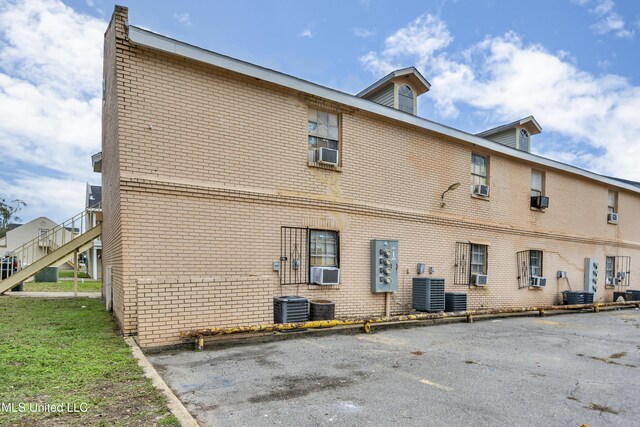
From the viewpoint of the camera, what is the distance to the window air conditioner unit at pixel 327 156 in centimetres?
935

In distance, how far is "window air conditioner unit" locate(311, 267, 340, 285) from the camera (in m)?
8.98

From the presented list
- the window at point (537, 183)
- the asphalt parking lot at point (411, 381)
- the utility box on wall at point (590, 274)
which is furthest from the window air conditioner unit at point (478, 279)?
the utility box on wall at point (590, 274)

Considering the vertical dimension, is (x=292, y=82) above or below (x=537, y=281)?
above

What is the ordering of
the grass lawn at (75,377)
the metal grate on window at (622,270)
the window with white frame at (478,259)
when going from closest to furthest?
1. the grass lawn at (75,377)
2. the window with white frame at (478,259)
3. the metal grate on window at (622,270)

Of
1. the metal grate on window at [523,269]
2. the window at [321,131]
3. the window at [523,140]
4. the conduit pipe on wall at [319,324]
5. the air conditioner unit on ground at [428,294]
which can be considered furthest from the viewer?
the window at [523,140]

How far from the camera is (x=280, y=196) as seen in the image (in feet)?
28.7

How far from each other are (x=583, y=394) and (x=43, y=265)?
531 inches

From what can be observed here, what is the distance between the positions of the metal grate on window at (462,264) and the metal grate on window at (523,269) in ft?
8.76

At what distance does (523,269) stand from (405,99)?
23.7ft

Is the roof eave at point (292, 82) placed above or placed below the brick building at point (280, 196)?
above

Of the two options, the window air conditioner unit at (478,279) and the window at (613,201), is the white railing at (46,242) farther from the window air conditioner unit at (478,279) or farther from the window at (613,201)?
the window at (613,201)

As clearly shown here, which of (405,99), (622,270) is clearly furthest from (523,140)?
(622,270)

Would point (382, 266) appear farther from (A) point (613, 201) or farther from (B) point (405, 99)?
(A) point (613, 201)

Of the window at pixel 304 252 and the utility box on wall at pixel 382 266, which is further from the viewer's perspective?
the utility box on wall at pixel 382 266
